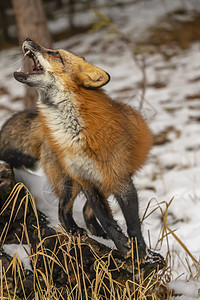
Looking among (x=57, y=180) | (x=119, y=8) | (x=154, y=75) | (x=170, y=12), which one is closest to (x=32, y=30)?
(x=154, y=75)

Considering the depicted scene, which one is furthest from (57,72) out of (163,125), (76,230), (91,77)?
(163,125)

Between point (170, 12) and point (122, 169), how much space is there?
43.0 feet

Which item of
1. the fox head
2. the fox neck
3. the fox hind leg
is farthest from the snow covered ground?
the fox neck

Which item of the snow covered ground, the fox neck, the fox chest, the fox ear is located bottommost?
the snow covered ground

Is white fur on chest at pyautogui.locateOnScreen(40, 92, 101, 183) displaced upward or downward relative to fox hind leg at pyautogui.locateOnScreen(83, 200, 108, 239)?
upward

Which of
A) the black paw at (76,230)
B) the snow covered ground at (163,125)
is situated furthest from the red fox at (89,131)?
the black paw at (76,230)

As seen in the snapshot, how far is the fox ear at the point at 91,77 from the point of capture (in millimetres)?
2689

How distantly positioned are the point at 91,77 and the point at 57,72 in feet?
0.90

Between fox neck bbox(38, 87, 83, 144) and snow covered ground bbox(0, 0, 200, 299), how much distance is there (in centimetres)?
42

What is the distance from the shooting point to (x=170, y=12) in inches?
572

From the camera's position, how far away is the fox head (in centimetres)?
271

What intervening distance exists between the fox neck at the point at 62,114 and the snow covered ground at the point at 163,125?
42 centimetres

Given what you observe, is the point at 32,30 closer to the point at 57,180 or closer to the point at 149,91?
the point at 149,91

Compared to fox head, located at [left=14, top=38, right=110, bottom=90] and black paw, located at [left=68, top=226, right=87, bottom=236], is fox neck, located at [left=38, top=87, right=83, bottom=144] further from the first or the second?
black paw, located at [left=68, top=226, right=87, bottom=236]
